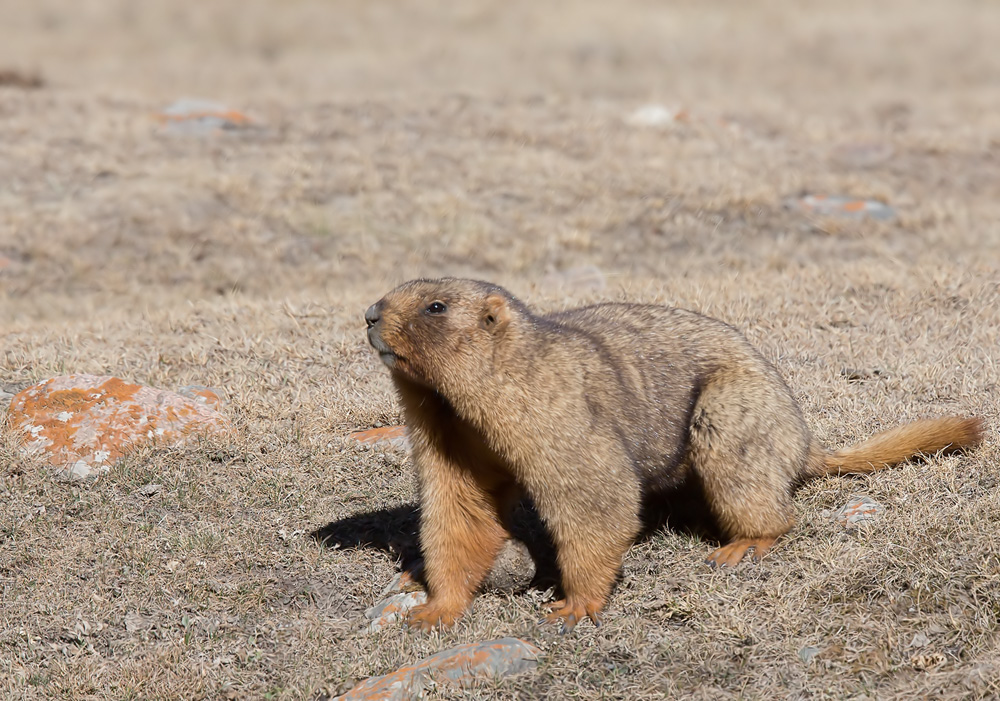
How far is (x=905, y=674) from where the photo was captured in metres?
4.56

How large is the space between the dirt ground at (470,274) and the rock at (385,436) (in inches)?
6.2

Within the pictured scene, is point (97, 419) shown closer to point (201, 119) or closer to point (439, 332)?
point (439, 332)

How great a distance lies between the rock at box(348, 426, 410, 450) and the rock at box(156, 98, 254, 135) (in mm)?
11427

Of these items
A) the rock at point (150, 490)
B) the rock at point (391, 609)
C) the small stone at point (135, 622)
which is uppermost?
the rock at point (150, 490)

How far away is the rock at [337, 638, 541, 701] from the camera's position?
15.5 feet

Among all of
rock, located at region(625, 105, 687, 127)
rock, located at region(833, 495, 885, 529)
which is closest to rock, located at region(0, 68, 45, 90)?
rock, located at region(625, 105, 687, 127)

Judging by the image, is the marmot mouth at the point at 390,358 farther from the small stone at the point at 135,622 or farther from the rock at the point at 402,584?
the small stone at the point at 135,622

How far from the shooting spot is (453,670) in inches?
189

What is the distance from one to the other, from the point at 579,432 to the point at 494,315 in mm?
719

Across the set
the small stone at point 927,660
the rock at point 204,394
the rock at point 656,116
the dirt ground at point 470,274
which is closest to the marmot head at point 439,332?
the dirt ground at point 470,274

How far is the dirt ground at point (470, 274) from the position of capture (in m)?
5.05

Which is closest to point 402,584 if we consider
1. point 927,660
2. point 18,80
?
point 927,660

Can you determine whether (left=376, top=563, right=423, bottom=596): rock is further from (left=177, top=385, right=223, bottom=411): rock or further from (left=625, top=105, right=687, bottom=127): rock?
(left=625, top=105, right=687, bottom=127): rock

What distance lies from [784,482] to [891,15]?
3004 cm
